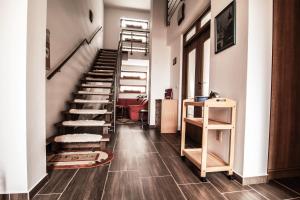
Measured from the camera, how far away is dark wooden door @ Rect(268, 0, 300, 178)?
5.38 feet

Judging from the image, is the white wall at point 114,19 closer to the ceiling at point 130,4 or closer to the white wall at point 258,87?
the ceiling at point 130,4

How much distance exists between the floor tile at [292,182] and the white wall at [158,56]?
10.5 feet

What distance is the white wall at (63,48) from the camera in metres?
2.58

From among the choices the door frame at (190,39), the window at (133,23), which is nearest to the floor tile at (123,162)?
the door frame at (190,39)

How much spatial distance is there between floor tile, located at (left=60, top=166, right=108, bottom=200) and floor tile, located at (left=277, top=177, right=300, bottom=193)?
5.62ft

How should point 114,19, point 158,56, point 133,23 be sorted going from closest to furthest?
point 158,56 → point 114,19 → point 133,23

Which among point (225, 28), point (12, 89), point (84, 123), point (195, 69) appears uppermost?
point (225, 28)

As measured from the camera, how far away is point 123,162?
6.89ft

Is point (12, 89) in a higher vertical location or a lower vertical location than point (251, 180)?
higher

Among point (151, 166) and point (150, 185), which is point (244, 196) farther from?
point (151, 166)

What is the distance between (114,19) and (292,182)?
813 centimetres

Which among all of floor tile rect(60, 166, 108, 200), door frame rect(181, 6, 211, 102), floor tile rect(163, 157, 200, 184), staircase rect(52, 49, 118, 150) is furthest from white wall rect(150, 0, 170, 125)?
floor tile rect(60, 166, 108, 200)

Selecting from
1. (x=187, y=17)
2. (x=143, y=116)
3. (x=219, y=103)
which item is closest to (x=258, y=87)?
(x=219, y=103)

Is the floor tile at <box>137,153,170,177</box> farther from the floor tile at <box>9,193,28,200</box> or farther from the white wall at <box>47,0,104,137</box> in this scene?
the white wall at <box>47,0,104,137</box>
